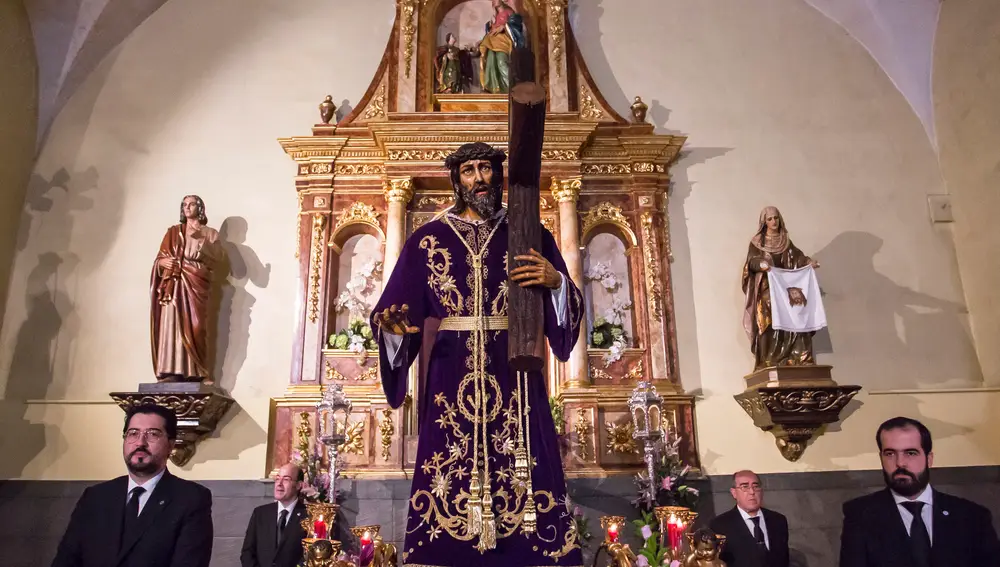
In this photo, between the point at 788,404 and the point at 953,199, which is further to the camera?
the point at 953,199

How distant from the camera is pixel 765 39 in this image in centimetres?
903

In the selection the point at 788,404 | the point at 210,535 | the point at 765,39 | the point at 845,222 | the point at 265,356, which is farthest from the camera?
the point at 765,39

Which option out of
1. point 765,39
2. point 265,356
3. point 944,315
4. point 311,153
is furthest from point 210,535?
point 765,39

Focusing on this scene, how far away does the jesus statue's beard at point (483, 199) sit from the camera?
3.97m

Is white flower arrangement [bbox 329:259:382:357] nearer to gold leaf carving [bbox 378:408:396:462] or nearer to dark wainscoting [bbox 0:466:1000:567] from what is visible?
gold leaf carving [bbox 378:408:396:462]

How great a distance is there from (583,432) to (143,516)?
446cm

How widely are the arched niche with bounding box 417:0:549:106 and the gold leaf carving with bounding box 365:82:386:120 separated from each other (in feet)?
1.05

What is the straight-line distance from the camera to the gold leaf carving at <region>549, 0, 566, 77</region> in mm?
8570

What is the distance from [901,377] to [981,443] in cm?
96

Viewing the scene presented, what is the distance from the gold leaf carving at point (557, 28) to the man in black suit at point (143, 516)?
20.3ft

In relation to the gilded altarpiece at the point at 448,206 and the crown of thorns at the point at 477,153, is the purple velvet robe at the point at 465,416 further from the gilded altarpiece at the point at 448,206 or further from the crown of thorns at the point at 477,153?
the gilded altarpiece at the point at 448,206

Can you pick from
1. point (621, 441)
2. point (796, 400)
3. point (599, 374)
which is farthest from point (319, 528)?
point (796, 400)

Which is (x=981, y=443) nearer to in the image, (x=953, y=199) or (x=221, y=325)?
(x=953, y=199)

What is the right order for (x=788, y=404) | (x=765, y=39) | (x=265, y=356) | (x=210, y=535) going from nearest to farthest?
(x=210, y=535) < (x=788, y=404) < (x=265, y=356) < (x=765, y=39)
